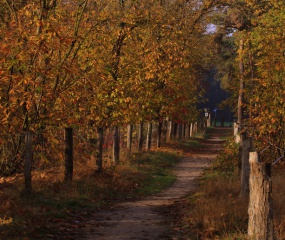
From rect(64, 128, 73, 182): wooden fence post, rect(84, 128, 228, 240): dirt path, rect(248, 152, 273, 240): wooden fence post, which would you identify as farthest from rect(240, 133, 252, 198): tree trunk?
rect(64, 128, 73, 182): wooden fence post

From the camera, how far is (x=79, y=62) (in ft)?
50.9

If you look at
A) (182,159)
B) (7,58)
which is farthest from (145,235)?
(182,159)

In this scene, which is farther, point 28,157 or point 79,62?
point 79,62

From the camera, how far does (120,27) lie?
59.9 feet

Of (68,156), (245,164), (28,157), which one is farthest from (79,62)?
(245,164)

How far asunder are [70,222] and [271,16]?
35.7 ft

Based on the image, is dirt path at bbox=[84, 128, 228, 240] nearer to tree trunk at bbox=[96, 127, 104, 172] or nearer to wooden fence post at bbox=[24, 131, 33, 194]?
wooden fence post at bbox=[24, 131, 33, 194]

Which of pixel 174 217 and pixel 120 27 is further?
pixel 120 27

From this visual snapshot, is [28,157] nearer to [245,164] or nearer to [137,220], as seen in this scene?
[137,220]

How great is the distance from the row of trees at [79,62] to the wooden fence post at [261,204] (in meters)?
4.70

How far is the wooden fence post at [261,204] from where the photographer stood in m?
8.60

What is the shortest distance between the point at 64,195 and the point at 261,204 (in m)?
6.62

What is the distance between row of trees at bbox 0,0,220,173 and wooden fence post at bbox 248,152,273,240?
185 inches

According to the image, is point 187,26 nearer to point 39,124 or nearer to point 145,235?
point 39,124
